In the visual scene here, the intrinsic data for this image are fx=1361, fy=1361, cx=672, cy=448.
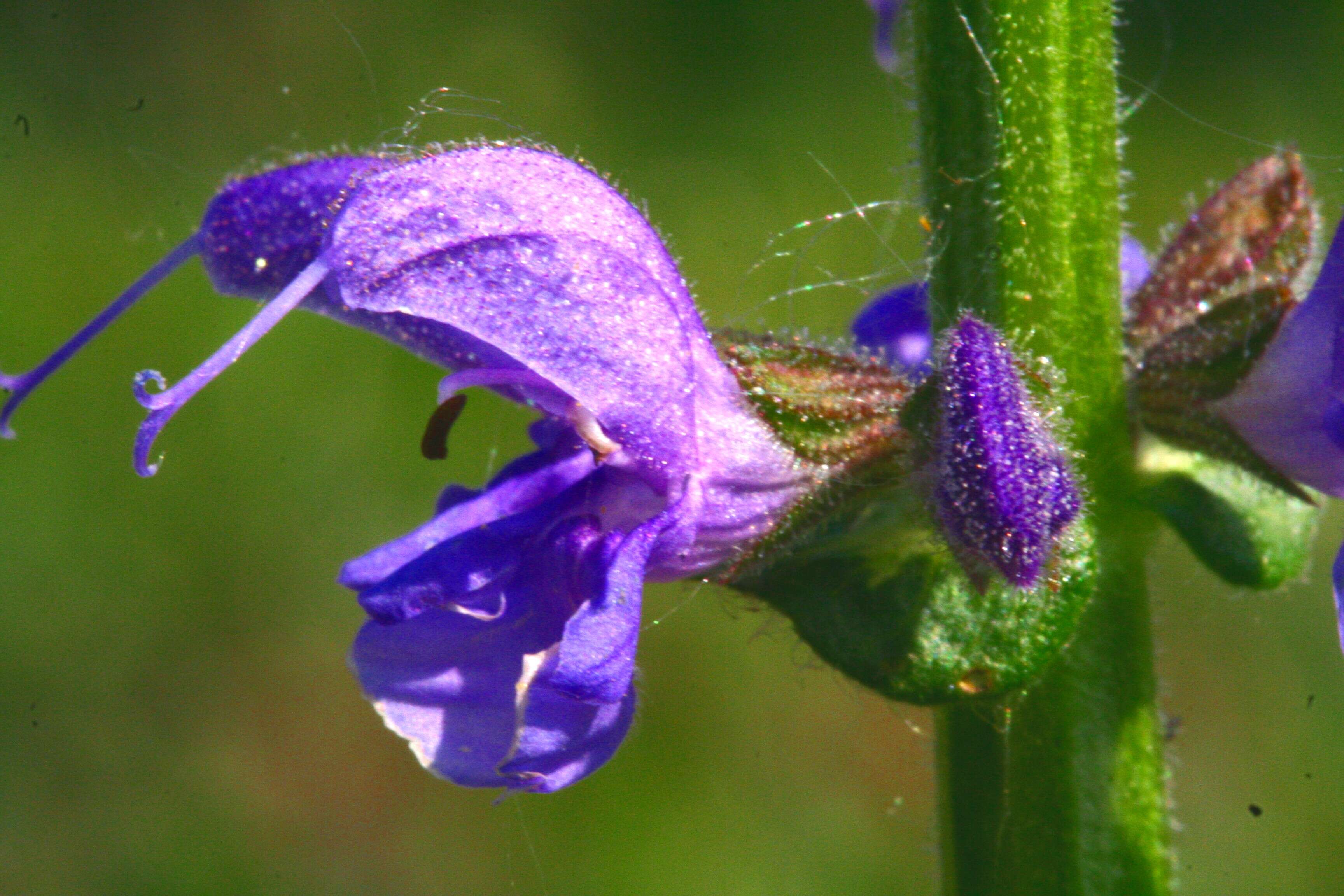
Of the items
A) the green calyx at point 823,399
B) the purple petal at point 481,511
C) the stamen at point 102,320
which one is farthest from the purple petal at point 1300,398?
the stamen at point 102,320

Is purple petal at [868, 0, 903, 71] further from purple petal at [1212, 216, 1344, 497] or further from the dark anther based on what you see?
the dark anther

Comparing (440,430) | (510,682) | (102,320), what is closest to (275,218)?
(102,320)

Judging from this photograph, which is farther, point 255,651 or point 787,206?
point 787,206

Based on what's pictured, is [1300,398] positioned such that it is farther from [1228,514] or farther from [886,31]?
[886,31]

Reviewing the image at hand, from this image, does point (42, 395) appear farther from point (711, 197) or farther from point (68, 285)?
point (711, 197)

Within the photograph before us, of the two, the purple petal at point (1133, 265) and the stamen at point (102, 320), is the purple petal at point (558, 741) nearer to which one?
the stamen at point (102, 320)

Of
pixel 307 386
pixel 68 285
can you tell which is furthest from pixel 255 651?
pixel 68 285
